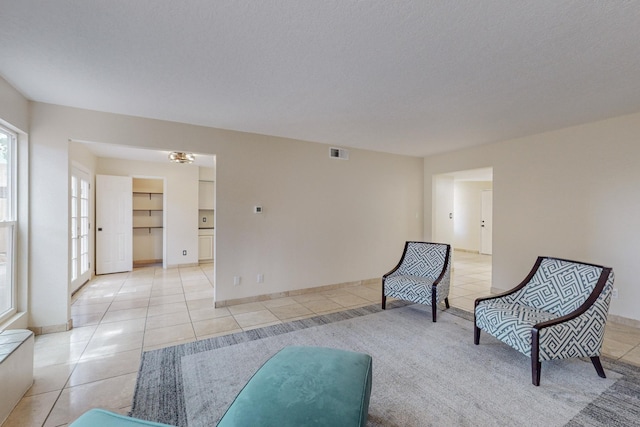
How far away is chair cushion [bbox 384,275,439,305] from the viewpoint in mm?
3586

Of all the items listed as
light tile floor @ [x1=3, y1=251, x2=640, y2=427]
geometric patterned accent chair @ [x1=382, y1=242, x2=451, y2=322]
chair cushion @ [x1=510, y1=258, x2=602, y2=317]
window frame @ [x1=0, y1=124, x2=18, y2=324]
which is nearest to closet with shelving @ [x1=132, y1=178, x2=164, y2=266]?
light tile floor @ [x1=3, y1=251, x2=640, y2=427]

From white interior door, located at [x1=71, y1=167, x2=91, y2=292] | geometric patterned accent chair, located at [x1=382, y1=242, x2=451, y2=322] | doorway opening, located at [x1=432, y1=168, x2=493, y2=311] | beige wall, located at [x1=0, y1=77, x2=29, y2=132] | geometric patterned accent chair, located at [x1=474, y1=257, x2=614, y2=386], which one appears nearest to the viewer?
geometric patterned accent chair, located at [x1=474, y1=257, x2=614, y2=386]

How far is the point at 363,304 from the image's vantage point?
4121mm

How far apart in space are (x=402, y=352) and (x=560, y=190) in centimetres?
331

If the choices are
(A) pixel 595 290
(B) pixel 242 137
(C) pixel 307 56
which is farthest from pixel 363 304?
(C) pixel 307 56

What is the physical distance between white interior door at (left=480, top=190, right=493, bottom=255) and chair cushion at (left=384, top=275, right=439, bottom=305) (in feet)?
19.6

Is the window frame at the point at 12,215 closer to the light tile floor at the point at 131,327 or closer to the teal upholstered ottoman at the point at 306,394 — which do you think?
the light tile floor at the point at 131,327

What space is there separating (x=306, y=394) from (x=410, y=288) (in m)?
2.57

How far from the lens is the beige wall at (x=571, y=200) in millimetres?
3340

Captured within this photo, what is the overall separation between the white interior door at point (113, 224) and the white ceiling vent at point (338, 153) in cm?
445

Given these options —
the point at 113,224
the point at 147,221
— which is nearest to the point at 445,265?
the point at 113,224

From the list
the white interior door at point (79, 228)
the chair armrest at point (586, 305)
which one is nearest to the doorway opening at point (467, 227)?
the chair armrest at point (586, 305)

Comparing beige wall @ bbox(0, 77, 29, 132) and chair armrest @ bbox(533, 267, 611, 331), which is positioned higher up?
beige wall @ bbox(0, 77, 29, 132)

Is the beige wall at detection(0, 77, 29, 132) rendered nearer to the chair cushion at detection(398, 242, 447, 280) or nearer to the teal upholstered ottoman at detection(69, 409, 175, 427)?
the teal upholstered ottoman at detection(69, 409, 175, 427)
